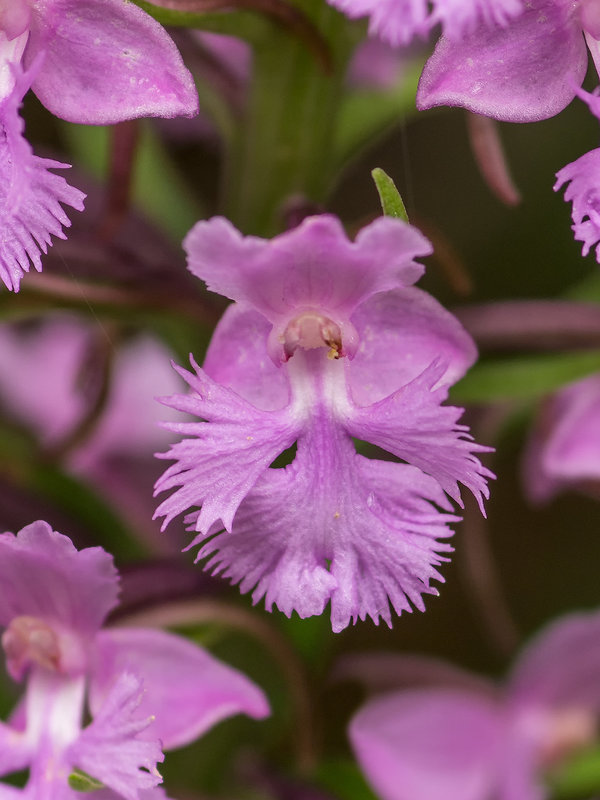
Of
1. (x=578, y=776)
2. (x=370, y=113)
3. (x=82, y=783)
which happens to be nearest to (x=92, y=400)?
(x=370, y=113)

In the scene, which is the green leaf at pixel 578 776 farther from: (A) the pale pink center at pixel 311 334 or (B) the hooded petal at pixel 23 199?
(B) the hooded petal at pixel 23 199

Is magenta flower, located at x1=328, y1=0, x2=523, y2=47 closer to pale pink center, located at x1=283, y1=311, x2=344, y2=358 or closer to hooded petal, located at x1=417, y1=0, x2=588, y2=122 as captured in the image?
hooded petal, located at x1=417, y1=0, x2=588, y2=122

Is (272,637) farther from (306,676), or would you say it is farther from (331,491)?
(331,491)

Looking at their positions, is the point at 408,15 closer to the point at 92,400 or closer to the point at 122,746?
the point at 122,746

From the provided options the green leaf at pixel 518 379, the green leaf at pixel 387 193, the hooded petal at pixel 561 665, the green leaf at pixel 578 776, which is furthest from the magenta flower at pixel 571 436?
the green leaf at pixel 387 193

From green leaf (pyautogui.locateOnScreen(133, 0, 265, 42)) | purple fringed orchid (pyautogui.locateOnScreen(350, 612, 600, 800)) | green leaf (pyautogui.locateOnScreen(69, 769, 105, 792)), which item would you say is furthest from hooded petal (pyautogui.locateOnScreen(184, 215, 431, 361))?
purple fringed orchid (pyautogui.locateOnScreen(350, 612, 600, 800))
